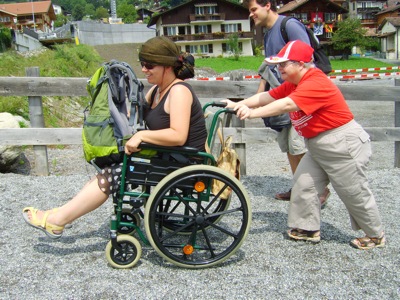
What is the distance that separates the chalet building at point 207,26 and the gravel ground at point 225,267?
54.6 m

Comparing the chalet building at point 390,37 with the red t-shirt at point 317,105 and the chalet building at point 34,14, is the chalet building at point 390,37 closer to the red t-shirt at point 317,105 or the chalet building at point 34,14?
the red t-shirt at point 317,105

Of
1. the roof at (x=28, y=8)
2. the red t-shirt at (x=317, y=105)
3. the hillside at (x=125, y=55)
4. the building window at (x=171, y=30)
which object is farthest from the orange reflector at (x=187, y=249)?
the roof at (x=28, y=8)

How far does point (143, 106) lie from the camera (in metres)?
3.31

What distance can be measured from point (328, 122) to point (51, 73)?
11470 millimetres

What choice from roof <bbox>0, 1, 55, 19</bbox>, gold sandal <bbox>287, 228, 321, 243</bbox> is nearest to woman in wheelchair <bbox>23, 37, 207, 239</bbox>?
gold sandal <bbox>287, 228, 321, 243</bbox>

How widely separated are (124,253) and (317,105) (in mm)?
1683

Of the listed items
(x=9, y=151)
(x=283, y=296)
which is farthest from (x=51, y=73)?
(x=283, y=296)

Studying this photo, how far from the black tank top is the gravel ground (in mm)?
901

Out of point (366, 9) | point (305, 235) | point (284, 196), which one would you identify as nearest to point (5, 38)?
point (284, 196)

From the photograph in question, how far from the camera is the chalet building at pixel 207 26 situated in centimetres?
5819

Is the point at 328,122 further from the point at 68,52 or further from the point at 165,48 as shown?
the point at 68,52

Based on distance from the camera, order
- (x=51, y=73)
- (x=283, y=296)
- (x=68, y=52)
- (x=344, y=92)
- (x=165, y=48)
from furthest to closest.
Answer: (x=68, y=52), (x=51, y=73), (x=344, y=92), (x=165, y=48), (x=283, y=296)

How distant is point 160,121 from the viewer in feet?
10.3

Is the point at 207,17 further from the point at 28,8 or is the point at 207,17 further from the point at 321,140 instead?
the point at 321,140
